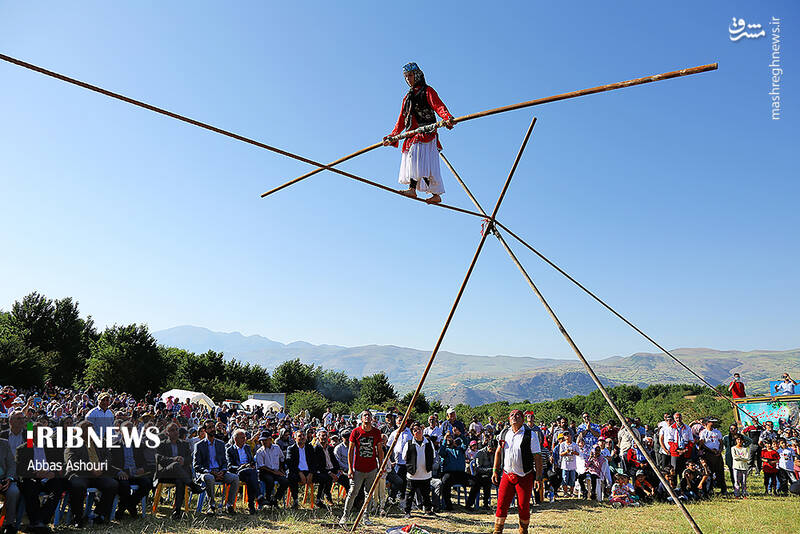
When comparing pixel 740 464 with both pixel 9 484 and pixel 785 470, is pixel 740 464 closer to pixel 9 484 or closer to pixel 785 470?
pixel 785 470

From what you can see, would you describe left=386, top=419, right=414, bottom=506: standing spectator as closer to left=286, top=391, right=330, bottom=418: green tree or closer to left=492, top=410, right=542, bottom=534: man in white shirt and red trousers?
left=492, top=410, right=542, bottom=534: man in white shirt and red trousers

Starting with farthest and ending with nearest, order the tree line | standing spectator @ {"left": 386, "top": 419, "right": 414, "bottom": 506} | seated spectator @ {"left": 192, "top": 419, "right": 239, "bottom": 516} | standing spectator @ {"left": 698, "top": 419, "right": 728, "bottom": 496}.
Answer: the tree line, standing spectator @ {"left": 698, "top": 419, "right": 728, "bottom": 496}, standing spectator @ {"left": 386, "top": 419, "right": 414, "bottom": 506}, seated spectator @ {"left": 192, "top": 419, "right": 239, "bottom": 516}

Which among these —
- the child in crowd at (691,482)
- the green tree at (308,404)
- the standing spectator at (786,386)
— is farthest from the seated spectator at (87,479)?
the green tree at (308,404)

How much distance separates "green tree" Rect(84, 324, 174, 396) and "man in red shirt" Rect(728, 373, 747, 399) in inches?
1777

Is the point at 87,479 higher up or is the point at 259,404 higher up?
the point at 87,479

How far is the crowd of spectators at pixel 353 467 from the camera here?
22.9ft

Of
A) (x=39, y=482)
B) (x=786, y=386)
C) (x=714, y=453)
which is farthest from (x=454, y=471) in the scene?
(x=786, y=386)

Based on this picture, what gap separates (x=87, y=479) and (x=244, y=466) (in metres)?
2.66

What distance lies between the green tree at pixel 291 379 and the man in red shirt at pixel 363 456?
57684 millimetres

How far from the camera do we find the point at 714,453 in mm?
11867

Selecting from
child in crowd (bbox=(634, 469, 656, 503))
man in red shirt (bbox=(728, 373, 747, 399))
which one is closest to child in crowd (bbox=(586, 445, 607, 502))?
child in crowd (bbox=(634, 469, 656, 503))

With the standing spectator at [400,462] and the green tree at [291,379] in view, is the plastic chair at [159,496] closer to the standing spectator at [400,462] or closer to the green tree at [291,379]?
the standing spectator at [400,462]

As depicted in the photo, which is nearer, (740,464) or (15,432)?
(15,432)

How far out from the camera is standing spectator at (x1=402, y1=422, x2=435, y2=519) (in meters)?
9.55
